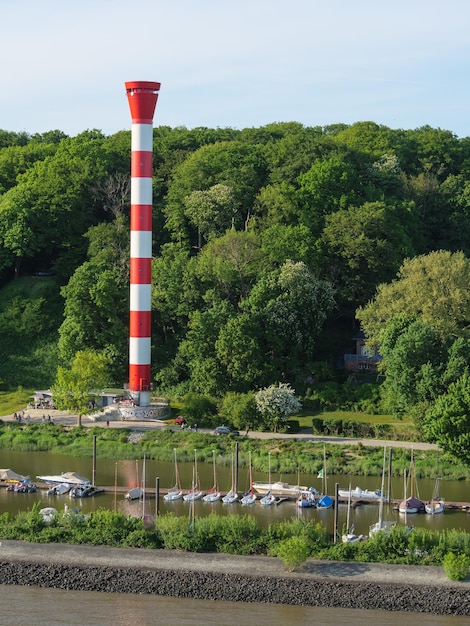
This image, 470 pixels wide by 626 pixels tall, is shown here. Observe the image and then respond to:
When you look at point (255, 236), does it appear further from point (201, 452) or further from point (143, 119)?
point (201, 452)

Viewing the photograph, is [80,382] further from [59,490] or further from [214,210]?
[214,210]

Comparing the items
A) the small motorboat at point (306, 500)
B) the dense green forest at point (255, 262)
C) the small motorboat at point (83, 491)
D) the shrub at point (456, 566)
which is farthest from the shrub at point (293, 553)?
the dense green forest at point (255, 262)

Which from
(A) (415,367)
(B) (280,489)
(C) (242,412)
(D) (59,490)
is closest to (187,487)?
(B) (280,489)

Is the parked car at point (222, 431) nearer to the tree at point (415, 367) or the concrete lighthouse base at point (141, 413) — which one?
the concrete lighthouse base at point (141, 413)

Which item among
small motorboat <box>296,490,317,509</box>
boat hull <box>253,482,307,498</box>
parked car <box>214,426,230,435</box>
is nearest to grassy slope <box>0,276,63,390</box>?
parked car <box>214,426,230,435</box>

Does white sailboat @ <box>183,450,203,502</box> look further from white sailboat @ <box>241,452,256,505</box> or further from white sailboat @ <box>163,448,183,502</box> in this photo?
white sailboat @ <box>241,452,256,505</box>

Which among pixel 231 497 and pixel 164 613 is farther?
A: pixel 231 497
